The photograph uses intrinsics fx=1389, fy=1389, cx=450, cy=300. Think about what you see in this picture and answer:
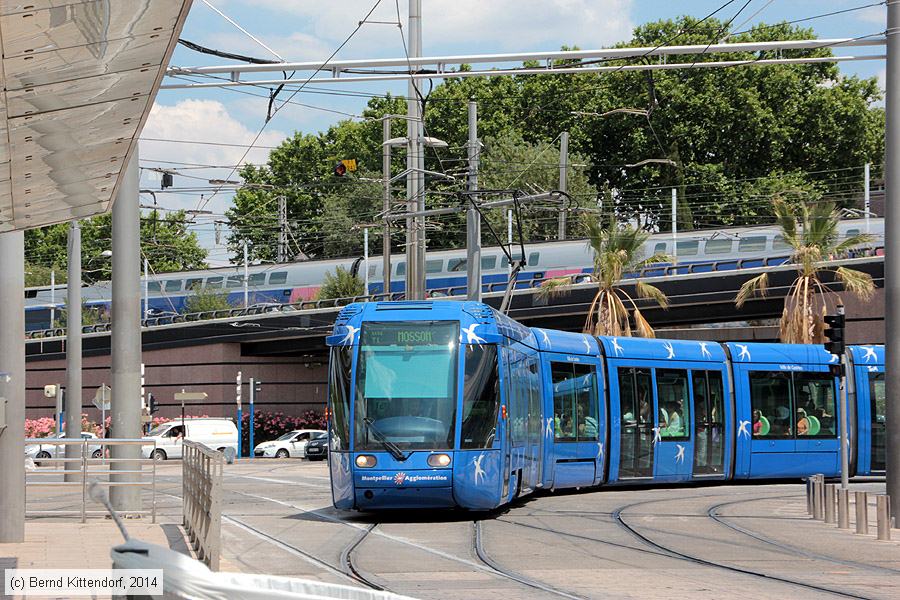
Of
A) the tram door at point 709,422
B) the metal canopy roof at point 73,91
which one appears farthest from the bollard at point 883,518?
the metal canopy roof at point 73,91

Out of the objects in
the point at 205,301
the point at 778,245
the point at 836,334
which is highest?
the point at 778,245

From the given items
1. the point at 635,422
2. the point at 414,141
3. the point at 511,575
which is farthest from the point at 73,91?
the point at 414,141

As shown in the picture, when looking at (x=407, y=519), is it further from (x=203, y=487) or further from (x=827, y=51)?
(x=827, y=51)

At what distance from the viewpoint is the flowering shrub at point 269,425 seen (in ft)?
200

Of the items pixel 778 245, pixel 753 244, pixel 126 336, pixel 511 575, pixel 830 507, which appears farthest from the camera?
pixel 753 244

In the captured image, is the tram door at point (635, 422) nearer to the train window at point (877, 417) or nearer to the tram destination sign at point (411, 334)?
the train window at point (877, 417)

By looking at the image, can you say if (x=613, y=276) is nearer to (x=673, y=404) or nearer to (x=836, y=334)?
(x=673, y=404)

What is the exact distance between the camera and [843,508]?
18.4m

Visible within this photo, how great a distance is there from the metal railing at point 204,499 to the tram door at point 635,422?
10366mm

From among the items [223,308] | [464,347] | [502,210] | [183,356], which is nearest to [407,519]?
[464,347]

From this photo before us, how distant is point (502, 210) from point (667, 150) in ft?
31.0

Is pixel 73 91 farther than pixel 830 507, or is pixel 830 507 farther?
pixel 830 507

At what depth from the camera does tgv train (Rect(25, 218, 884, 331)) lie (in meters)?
57.1

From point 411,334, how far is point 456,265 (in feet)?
143
